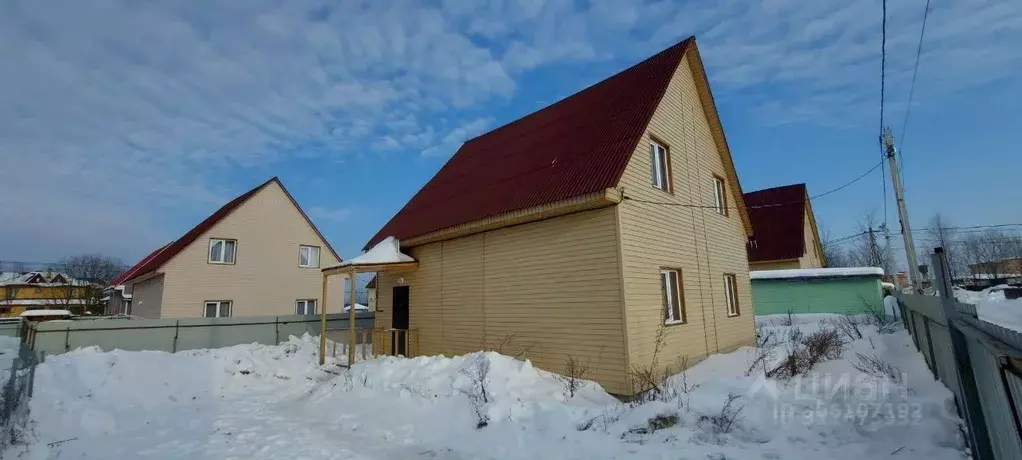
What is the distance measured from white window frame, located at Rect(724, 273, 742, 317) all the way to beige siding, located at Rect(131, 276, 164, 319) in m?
22.6

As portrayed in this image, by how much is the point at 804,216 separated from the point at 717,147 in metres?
16.6

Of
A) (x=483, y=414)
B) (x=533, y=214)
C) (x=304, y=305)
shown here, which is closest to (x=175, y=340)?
(x=304, y=305)

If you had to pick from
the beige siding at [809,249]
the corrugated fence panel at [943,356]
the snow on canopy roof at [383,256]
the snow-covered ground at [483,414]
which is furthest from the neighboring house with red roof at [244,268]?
the beige siding at [809,249]

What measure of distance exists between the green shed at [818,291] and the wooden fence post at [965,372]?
19521mm

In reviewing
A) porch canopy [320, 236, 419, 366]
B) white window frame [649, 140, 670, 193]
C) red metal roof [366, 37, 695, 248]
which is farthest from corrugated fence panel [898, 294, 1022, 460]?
porch canopy [320, 236, 419, 366]

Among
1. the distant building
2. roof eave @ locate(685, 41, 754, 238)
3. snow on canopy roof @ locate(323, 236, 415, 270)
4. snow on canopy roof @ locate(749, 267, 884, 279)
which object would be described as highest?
roof eave @ locate(685, 41, 754, 238)

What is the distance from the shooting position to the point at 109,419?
898 cm

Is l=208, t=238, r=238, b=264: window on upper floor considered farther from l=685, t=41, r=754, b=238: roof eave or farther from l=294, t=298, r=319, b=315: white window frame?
l=685, t=41, r=754, b=238: roof eave

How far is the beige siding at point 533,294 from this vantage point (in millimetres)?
8906

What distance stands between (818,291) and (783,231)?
5.69 m

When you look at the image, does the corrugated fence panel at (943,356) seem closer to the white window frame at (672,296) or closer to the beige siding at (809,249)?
the white window frame at (672,296)

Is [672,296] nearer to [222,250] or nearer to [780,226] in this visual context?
[780,226]

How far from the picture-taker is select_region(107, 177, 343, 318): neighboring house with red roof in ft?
69.6

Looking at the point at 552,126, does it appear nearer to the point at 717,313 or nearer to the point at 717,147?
the point at 717,147
